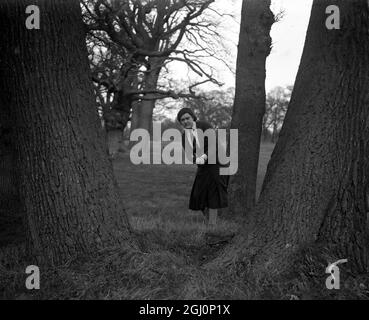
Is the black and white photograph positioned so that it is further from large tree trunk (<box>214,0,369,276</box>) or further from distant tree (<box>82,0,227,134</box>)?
distant tree (<box>82,0,227,134</box>)

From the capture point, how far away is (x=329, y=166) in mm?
3156

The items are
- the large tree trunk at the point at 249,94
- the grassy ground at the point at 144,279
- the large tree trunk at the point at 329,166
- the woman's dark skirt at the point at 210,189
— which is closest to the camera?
the grassy ground at the point at 144,279

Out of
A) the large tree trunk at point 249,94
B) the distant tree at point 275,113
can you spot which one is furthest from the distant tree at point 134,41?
the distant tree at point 275,113

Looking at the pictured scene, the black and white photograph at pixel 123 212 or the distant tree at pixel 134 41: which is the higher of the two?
the distant tree at pixel 134 41

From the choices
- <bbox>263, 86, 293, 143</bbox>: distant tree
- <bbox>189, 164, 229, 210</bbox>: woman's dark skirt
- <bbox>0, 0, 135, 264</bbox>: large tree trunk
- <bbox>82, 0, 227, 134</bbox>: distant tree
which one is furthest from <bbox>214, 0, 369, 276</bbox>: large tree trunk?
<bbox>263, 86, 293, 143</bbox>: distant tree

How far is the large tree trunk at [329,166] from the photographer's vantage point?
3088mm

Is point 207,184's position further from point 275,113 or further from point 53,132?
point 275,113

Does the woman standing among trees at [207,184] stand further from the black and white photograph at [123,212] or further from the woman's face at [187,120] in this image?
the black and white photograph at [123,212]

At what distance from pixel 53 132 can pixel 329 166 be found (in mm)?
2373

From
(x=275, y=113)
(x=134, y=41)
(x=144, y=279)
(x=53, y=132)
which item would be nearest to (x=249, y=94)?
(x=53, y=132)

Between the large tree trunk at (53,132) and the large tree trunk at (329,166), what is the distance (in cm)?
141

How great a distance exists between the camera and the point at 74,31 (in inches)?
131
